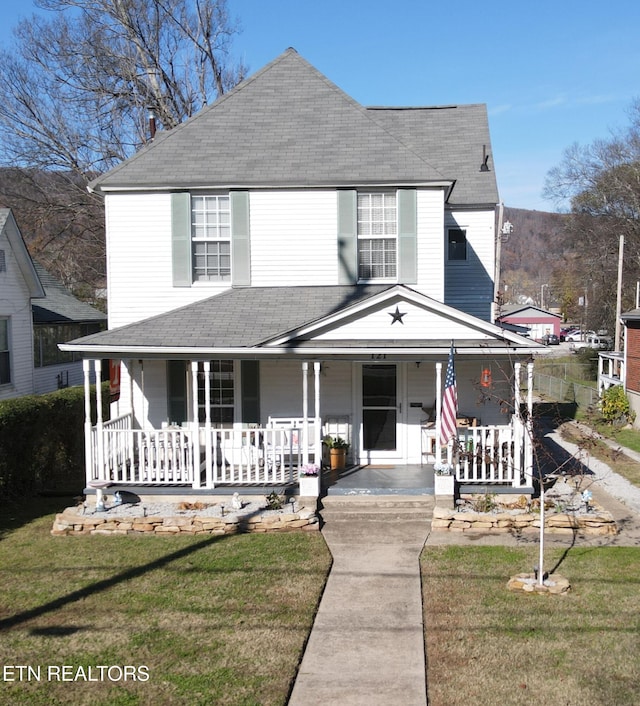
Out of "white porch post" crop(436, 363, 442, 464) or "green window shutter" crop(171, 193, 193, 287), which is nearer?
"white porch post" crop(436, 363, 442, 464)

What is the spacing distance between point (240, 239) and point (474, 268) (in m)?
6.14

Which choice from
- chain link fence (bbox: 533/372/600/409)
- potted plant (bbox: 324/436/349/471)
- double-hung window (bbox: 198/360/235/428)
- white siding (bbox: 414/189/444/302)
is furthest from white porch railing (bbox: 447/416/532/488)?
chain link fence (bbox: 533/372/600/409)

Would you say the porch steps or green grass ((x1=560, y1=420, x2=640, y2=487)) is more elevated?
the porch steps

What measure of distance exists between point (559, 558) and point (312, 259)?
764 centimetres

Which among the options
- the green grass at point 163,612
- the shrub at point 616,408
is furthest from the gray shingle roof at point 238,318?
the shrub at point 616,408

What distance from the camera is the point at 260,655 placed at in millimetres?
7125

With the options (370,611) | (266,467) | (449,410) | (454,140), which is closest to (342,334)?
(449,410)

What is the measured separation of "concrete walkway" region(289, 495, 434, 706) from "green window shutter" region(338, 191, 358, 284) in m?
4.77

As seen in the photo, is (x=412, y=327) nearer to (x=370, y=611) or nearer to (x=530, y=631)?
(x=370, y=611)

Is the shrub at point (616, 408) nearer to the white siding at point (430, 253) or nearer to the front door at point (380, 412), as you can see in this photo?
the white siding at point (430, 253)

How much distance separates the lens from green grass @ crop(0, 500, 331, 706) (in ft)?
21.5

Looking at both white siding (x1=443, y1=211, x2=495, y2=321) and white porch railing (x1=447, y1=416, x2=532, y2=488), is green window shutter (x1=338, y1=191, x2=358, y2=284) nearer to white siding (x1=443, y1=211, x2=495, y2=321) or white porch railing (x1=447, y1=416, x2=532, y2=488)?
white siding (x1=443, y1=211, x2=495, y2=321)

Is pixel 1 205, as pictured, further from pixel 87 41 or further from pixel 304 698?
pixel 304 698

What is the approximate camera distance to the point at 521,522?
1131cm
